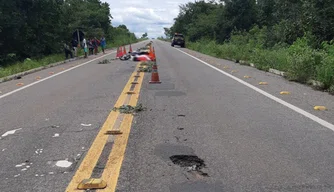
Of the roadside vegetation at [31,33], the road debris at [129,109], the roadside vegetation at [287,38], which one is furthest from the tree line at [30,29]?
the road debris at [129,109]

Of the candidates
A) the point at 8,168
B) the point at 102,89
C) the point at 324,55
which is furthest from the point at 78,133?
the point at 324,55

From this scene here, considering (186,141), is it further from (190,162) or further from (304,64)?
(304,64)

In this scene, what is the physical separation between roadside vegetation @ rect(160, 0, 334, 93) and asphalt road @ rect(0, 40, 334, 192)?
217 centimetres

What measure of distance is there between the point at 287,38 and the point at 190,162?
2060cm

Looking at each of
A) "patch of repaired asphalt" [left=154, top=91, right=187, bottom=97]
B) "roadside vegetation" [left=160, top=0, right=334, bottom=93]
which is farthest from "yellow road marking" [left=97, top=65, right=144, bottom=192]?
"roadside vegetation" [left=160, top=0, right=334, bottom=93]

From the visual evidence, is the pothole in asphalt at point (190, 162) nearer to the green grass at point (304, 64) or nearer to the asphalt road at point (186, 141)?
the asphalt road at point (186, 141)

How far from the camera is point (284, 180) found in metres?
3.86

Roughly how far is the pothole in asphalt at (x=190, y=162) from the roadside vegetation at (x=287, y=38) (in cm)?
623

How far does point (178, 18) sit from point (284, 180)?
91.5m

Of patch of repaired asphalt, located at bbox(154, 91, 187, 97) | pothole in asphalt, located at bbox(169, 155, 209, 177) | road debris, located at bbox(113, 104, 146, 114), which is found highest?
pothole in asphalt, located at bbox(169, 155, 209, 177)

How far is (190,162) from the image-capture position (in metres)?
4.40

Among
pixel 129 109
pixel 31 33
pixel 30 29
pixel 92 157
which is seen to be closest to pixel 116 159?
pixel 92 157

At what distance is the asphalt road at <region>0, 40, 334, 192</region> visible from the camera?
3.86 m

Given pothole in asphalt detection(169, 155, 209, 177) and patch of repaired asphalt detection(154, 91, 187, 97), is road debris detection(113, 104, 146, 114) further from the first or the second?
pothole in asphalt detection(169, 155, 209, 177)
